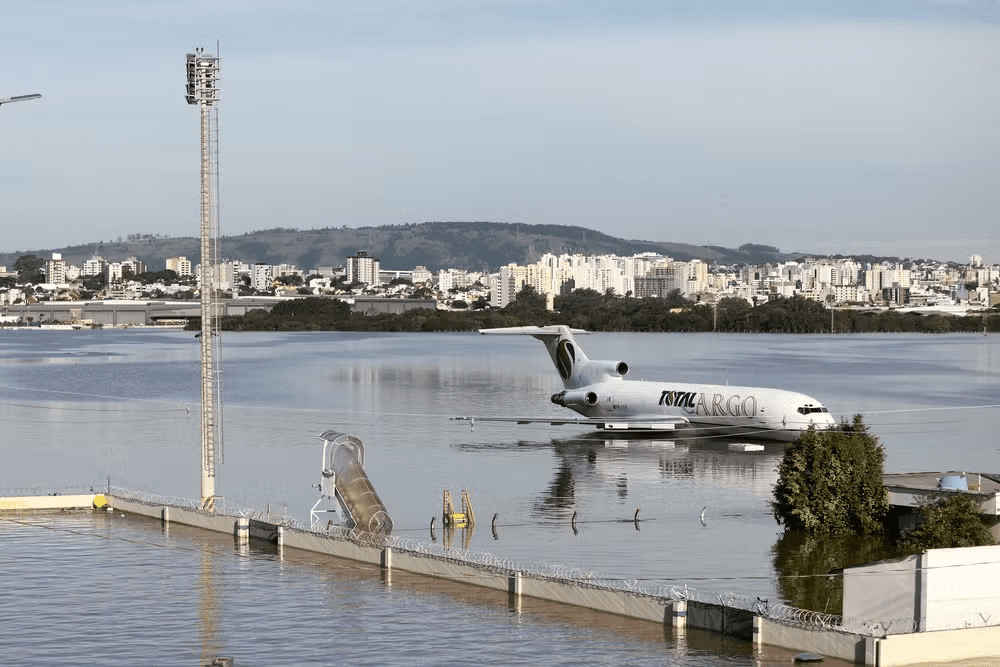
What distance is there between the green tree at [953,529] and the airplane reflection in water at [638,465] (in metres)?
24.5

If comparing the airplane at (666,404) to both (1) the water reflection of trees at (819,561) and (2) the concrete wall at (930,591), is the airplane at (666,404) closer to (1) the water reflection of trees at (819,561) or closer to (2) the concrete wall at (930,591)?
(1) the water reflection of trees at (819,561)

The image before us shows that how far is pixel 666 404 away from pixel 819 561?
41966 millimetres

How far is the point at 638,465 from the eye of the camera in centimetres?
8819

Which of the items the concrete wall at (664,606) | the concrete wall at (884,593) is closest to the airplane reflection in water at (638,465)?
the concrete wall at (664,606)

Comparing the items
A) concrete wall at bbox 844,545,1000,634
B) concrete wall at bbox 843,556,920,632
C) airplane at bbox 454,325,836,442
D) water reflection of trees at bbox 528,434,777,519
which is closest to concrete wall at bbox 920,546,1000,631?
concrete wall at bbox 844,545,1000,634

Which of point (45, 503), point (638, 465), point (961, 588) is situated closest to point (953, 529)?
point (961, 588)

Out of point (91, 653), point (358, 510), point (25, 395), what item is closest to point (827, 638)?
point (91, 653)

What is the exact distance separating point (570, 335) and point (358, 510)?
51985 millimetres

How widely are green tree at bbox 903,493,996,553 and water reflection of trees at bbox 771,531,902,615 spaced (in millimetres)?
3653

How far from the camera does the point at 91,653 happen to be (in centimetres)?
3894

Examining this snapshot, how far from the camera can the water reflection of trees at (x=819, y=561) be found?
158ft

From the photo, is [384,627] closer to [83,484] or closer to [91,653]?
[91,653]

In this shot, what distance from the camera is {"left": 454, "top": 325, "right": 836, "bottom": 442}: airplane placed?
3538 inches

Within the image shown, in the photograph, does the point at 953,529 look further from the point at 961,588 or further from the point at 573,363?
the point at 573,363
